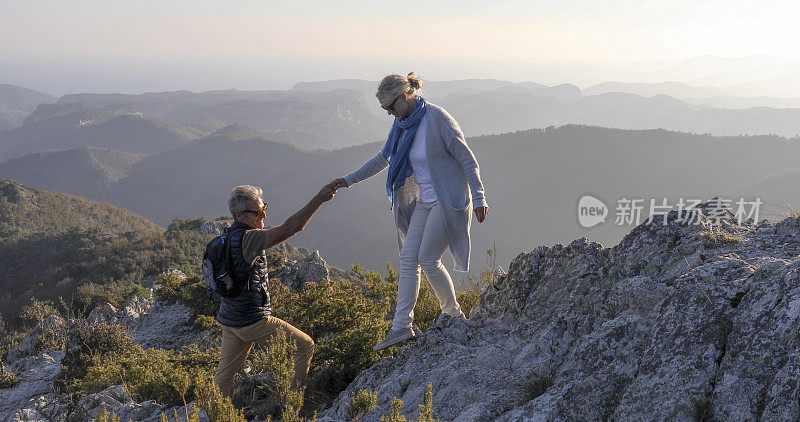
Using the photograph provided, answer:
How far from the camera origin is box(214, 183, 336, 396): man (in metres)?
3.11

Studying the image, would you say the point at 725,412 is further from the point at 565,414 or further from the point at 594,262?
the point at 594,262

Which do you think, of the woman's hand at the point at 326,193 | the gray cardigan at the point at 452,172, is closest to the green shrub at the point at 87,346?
the woman's hand at the point at 326,193

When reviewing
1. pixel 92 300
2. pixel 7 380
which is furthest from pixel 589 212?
pixel 92 300

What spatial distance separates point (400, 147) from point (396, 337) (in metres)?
1.66

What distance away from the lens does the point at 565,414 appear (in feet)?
8.18

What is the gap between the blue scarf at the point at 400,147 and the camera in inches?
161

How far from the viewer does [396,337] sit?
423 centimetres

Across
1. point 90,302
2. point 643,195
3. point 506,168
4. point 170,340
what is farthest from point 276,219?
point 170,340

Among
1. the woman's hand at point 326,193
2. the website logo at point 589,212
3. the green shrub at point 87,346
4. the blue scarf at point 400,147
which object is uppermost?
the blue scarf at point 400,147

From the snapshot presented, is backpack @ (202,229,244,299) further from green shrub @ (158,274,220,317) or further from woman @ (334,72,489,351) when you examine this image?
green shrub @ (158,274,220,317)

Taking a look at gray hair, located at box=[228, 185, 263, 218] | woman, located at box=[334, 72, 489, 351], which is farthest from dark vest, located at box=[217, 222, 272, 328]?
woman, located at box=[334, 72, 489, 351]

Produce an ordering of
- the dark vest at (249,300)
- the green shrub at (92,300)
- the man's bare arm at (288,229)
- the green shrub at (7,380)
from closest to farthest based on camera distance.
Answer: the man's bare arm at (288,229), the dark vest at (249,300), the green shrub at (7,380), the green shrub at (92,300)

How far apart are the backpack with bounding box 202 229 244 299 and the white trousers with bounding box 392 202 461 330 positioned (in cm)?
142

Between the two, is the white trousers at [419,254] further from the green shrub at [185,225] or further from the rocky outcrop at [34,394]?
the green shrub at [185,225]
